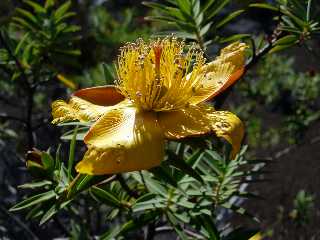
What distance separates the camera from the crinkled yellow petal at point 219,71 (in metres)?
1.40

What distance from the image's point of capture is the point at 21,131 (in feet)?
11.2

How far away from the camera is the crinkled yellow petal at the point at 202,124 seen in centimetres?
124

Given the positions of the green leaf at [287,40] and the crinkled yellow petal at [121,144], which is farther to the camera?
the green leaf at [287,40]

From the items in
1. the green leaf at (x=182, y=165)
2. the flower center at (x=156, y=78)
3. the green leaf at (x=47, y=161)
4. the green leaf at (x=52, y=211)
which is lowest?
the green leaf at (x=52, y=211)

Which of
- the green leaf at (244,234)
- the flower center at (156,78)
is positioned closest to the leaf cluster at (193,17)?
the flower center at (156,78)

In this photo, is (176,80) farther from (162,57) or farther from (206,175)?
(206,175)

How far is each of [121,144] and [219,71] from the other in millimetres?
393

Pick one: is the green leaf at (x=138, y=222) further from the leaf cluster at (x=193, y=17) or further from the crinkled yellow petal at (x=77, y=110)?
the leaf cluster at (x=193, y=17)

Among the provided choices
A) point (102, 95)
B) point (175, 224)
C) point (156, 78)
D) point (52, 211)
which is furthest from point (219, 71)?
point (52, 211)

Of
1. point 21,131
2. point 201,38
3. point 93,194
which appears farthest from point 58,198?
point 21,131

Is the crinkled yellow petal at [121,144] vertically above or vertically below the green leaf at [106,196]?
above

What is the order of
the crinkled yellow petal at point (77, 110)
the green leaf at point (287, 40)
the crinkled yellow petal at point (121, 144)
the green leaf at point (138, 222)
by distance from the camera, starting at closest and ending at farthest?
the crinkled yellow petal at point (121, 144)
the crinkled yellow petal at point (77, 110)
the green leaf at point (138, 222)
the green leaf at point (287, 40)

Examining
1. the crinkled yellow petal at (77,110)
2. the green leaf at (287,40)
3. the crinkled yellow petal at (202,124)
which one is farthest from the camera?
the green leaf at (287,40)

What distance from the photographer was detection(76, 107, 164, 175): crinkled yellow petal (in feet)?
3.73
